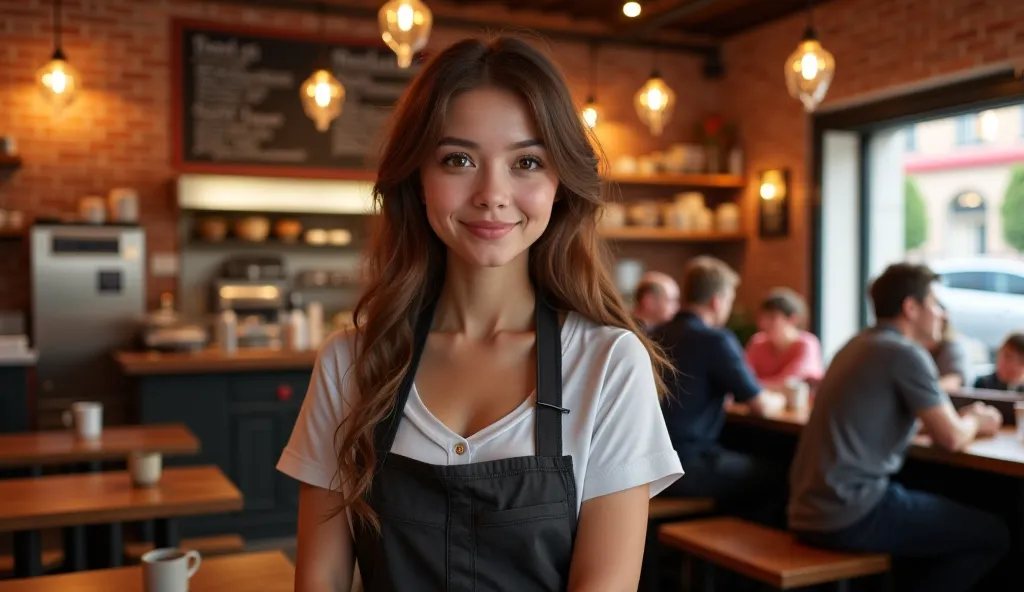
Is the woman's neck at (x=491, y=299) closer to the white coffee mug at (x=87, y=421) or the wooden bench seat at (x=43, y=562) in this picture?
the wooden bench seat at (x=43, y=562)

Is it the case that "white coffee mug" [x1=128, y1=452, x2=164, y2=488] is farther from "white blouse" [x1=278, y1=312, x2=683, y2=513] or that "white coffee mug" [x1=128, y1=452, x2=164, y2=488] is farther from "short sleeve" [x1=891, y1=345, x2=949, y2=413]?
"short sleeve" [x1=891, y1=345, x2=949, y2=413]

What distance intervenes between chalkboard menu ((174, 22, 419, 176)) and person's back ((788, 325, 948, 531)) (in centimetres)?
408

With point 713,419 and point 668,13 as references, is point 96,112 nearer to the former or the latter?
point 668,13

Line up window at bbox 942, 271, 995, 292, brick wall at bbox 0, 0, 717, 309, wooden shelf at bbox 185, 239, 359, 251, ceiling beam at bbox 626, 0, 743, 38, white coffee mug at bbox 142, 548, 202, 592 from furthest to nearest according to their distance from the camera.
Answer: wooden shelf at bbox 185, 239, 359, 251
ceiling beam at bbox 626, 0, 743, 38
brick wall at bbox 0, 0, 717, 309
window at bbox 942, 271, 995, 292
white coffee mug at bbox 142, 548, 202, 592

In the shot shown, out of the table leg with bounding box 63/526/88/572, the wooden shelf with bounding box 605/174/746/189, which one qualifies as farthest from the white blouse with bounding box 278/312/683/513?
the wooden shelf with bounding box 605/174/746/189

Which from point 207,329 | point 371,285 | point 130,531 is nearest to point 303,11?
point 207,329

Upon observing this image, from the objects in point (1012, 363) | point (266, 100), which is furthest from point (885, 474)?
point (266, 100)

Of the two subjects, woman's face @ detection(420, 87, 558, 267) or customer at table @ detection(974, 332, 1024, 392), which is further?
customer at table @ detection(974, 332, 1024, 392)

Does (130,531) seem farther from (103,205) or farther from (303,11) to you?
(303,11)

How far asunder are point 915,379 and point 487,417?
2308 millimetres

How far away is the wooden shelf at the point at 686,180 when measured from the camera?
7836 millimetres

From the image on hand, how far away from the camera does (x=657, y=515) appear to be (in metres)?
4.07

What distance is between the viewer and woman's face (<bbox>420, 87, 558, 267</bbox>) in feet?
4.64

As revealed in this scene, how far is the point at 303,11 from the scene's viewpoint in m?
7.09
